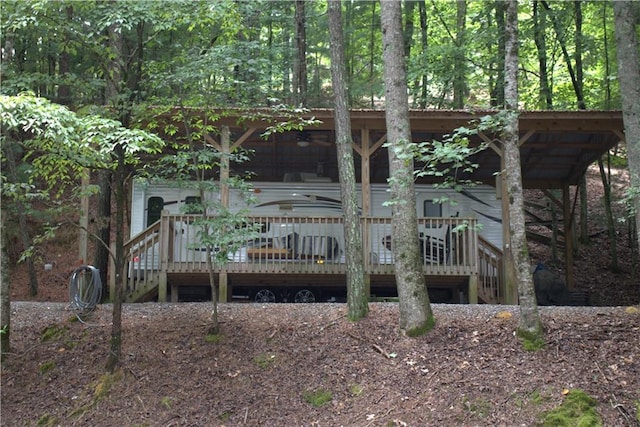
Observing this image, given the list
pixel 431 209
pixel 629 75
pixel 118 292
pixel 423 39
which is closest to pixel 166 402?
pixel 118 292

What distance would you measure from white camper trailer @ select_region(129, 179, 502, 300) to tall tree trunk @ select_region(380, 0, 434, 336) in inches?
113

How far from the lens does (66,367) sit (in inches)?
304

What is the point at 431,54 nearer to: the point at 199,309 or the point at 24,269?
the point at 199,309

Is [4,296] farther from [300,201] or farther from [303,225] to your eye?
[300,201]

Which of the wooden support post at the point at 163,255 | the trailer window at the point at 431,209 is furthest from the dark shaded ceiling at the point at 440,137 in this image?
the wooden support post at the point at 163,255

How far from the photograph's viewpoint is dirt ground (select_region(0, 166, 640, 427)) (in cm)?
644

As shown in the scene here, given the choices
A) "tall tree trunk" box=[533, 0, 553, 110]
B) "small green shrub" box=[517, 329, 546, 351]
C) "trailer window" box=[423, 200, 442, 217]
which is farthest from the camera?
"tall tree trunk" box=[533, 0, 553, 110]

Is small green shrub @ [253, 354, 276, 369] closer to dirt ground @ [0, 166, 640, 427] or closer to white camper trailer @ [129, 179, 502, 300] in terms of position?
dirt ground @ [0, 166, 640, 427]

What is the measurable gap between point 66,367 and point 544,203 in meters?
17.7

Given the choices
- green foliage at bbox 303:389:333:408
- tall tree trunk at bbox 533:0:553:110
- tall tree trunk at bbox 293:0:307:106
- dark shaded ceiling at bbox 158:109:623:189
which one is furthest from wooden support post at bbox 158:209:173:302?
tall tree trunk at bbox 533:0:553:110

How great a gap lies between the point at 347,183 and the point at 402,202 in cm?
122

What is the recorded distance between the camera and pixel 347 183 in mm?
8742

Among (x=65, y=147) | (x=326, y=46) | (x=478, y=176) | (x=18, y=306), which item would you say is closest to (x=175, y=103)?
(x=65, y=147)

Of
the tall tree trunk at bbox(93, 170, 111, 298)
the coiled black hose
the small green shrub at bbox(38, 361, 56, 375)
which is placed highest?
the tall tree trunk at bbox(93, 170, 111, 298)
